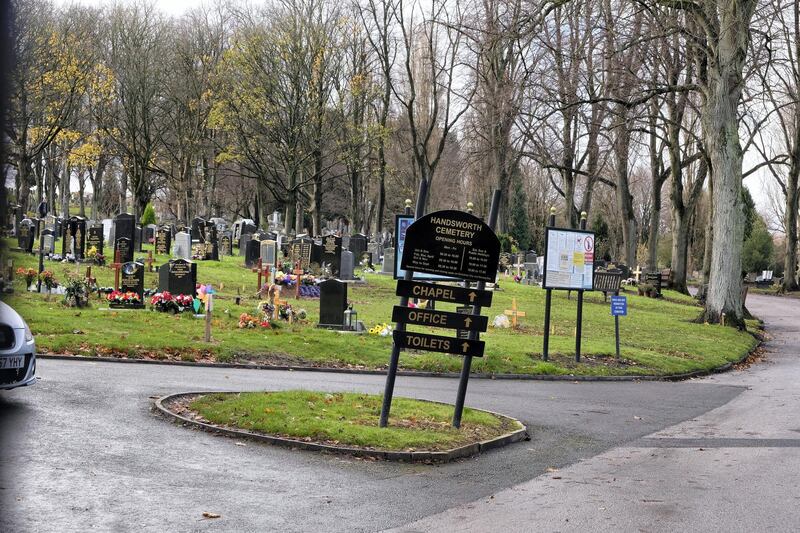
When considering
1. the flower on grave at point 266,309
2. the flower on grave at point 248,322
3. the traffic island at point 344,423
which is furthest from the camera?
the flower on grave at point 266,309

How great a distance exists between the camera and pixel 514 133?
5562cm

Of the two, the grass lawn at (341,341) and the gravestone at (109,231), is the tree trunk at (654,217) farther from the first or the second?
the gravestone at (109,231)

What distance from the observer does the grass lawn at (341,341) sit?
18406mm

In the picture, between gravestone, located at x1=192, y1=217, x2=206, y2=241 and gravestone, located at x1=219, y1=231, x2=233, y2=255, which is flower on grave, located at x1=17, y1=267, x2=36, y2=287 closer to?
gravestone, located at x1=192, y1=217, x2=206, y2=241

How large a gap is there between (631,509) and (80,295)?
17341 mm

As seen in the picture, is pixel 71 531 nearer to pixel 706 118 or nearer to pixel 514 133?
pixel 706 118

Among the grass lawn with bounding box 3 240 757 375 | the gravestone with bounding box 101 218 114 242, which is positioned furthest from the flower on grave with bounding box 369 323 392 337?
the gravestone with bounding box 101 218 114 242

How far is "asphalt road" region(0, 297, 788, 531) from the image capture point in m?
7.36

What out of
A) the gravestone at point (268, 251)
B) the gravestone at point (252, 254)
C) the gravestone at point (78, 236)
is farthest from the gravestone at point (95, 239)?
the gravestone at point (252, 254)

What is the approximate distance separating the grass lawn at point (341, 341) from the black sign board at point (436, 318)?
16.1 feet

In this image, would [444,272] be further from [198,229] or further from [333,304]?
[198,229]

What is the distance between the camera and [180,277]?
83.2 feet

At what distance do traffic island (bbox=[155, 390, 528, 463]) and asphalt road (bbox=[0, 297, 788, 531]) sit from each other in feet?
0.75

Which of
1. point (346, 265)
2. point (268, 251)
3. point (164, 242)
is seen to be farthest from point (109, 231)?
point (346, 265)
